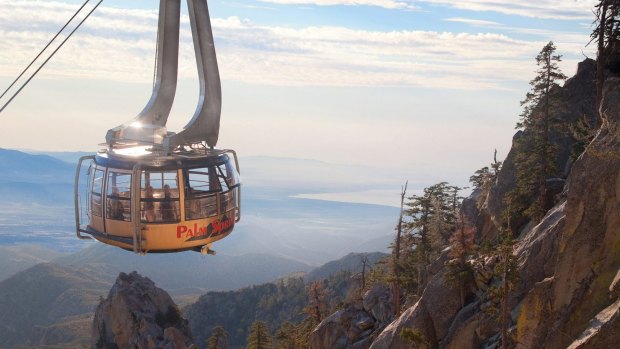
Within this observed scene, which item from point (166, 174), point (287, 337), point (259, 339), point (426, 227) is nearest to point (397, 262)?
point (426, 227)

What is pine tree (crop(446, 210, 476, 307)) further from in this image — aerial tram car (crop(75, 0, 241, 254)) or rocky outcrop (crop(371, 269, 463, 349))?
aerial tram car (crop(75, 0, 241, 254))

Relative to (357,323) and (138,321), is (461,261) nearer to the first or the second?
(357,323)

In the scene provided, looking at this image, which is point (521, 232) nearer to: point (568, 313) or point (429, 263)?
point (429, 263)

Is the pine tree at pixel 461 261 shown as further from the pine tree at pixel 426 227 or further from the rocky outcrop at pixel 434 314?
the pine tree at pixel 426 227

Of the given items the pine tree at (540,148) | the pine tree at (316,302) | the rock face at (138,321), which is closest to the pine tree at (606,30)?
the pine tree at (540,148)

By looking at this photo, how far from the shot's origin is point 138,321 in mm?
84812

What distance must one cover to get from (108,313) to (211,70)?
76964 mm

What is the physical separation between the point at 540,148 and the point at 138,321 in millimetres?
64516

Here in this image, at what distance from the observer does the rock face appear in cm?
8231

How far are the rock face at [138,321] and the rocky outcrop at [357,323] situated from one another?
32441mm

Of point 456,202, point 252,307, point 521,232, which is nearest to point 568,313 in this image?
point 521,232

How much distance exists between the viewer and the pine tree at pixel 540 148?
38094 millimetres

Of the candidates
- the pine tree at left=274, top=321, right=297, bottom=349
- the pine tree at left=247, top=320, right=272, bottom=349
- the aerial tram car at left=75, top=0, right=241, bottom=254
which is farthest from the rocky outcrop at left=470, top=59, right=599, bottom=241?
the pine tree at left=247, top=320, right=272, bottom=349

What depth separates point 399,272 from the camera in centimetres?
5297
